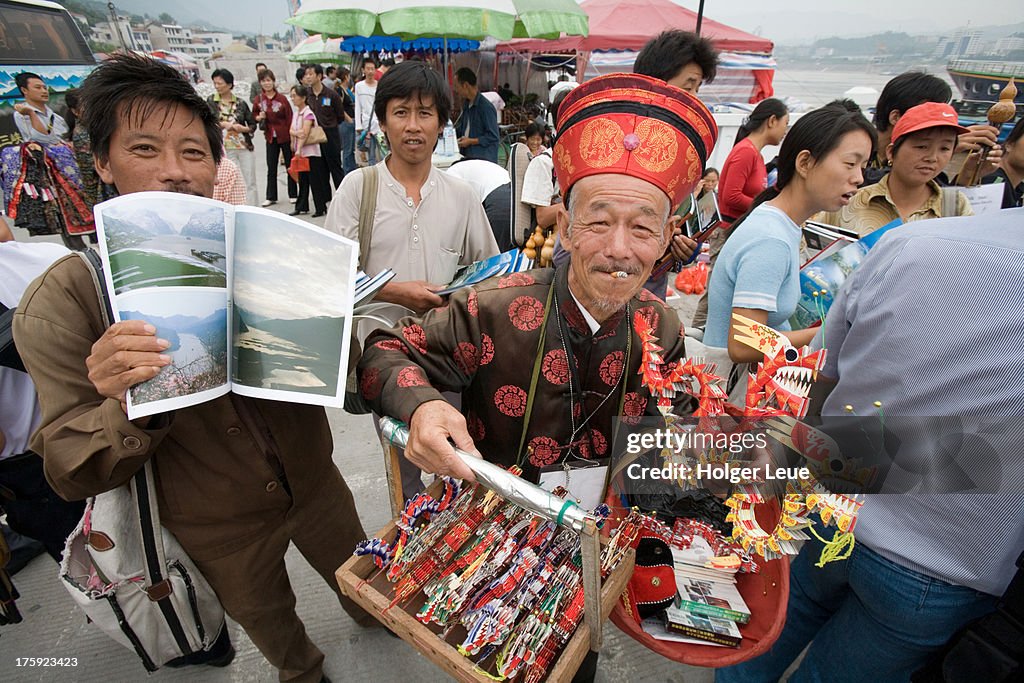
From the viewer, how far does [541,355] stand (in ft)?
4.63

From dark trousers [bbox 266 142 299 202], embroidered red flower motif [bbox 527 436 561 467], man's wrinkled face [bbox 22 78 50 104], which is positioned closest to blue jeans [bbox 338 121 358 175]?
dark trousers [bbox 266 142 299 202]

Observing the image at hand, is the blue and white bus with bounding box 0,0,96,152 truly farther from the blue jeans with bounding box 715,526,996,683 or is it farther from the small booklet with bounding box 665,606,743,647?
the blue jeans with bounding box 715,526,996,683

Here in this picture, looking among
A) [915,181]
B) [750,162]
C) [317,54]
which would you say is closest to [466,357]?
[915,181]

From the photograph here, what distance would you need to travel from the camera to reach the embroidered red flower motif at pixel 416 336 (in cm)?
139

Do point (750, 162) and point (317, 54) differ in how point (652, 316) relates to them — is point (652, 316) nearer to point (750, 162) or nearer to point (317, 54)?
point (750, 162)

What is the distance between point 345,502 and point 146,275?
120cm

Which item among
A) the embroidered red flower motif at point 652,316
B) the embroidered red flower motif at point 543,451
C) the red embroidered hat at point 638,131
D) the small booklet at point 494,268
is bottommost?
the embroidered red flower motif at point 543,451

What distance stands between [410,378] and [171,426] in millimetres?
582

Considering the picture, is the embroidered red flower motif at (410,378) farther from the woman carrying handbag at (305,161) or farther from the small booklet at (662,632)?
the woman carrying handbag at (305,161)

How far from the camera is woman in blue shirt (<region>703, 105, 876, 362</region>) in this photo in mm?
1906

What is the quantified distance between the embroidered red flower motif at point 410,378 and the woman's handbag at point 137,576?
740mm

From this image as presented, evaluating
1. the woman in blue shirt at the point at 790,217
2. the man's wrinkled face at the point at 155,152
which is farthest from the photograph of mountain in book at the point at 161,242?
the woman in blue shirt at the point at 790,217

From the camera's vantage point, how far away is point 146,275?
87 cm

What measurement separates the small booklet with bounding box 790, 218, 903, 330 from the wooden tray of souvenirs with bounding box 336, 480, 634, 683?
1.63 metres
